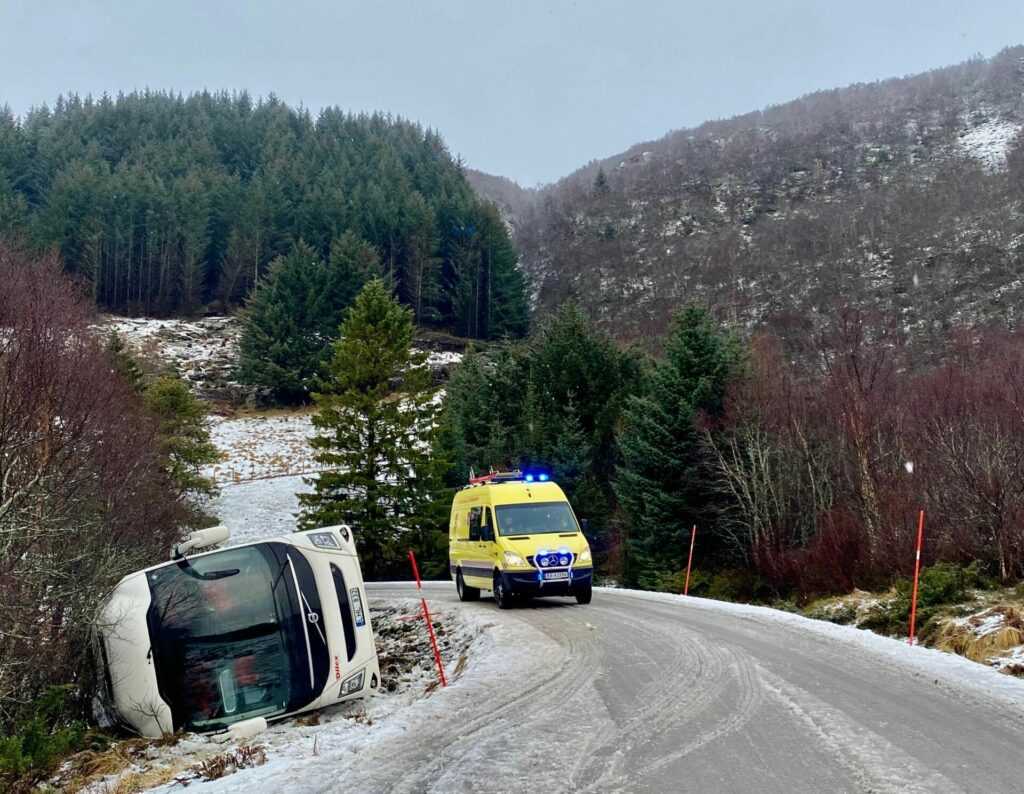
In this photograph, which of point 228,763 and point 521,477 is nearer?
point 228,763

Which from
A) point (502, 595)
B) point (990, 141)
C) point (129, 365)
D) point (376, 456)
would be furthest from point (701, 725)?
point (990, 141)

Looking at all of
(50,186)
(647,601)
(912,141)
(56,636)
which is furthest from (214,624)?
(912,141)

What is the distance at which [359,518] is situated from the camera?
2991cm

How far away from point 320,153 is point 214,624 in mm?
99838

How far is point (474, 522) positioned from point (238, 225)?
7262cm

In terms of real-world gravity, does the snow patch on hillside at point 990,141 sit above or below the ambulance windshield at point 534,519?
above

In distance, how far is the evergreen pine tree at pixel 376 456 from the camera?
29719mm

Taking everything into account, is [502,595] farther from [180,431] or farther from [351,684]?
[180,431]

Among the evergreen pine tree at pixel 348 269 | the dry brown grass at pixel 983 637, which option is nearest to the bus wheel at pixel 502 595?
the dry brown grass at pixel 983 637

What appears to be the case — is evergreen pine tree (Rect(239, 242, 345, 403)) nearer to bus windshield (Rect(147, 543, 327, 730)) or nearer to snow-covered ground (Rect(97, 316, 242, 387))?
snow-covered ground (Rect(97, 316, 242, 387))

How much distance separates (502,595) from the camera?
49.2 feet

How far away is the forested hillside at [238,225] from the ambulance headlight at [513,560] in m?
56.9

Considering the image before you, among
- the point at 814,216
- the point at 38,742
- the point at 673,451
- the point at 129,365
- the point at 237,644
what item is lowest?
the point at 38,742

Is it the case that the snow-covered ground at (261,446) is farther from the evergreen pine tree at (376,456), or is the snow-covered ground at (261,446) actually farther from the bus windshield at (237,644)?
the bus windshield at (237,644)
